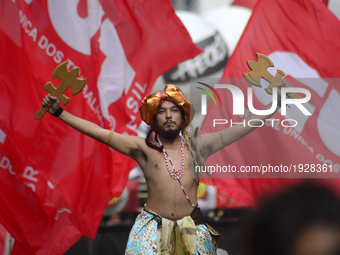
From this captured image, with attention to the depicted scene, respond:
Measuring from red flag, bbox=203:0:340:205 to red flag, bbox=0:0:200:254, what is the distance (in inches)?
27.0

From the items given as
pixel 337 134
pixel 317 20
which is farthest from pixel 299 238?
pixel 317 20

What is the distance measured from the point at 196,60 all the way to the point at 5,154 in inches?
129

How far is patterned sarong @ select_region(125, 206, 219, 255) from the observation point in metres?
3.37

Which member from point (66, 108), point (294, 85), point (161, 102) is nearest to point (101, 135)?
point (161, 102)

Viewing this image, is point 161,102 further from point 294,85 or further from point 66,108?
point 294,85

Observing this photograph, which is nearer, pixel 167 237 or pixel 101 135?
pixel 167 237

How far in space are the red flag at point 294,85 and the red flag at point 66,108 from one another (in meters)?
0.69

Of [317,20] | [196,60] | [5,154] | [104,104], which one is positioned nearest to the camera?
[5,154]

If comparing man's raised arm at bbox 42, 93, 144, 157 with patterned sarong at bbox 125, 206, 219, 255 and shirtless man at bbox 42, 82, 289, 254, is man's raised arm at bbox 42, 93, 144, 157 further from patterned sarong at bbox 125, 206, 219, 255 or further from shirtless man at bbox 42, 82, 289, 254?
patterned sarong at bbox 125, 206, 219, 255

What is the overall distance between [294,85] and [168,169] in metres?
1.68

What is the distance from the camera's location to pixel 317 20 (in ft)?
15.3

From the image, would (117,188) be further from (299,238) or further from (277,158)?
(299,238)

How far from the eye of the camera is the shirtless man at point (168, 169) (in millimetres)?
3393

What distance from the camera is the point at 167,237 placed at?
11.0ft
